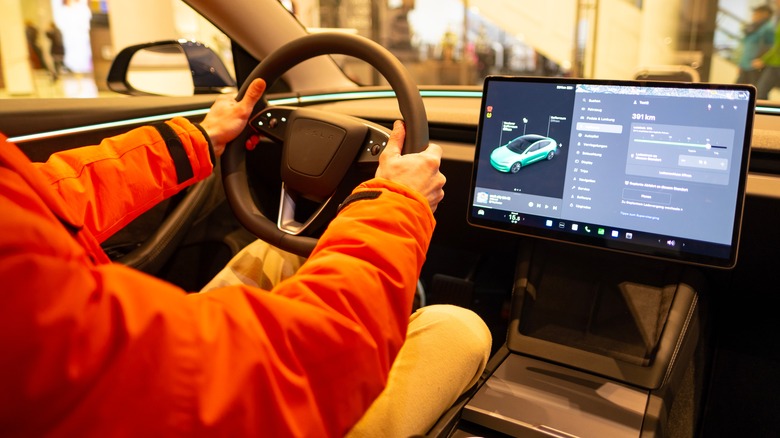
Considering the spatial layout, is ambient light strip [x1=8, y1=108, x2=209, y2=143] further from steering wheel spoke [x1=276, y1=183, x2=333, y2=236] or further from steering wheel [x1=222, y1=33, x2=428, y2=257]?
steering wheel spoke [x1=276, y1=183, x2=333, y2=236]

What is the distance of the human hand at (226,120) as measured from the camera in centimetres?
133

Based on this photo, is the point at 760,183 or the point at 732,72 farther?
the point at 732,72

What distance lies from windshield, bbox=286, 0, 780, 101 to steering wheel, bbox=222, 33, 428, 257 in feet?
12.6

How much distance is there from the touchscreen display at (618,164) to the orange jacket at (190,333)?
54 cm

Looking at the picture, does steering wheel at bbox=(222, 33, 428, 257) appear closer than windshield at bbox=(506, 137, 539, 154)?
Yes

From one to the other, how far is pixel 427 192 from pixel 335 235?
20 cm

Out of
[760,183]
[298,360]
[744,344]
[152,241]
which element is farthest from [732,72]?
[298,360]

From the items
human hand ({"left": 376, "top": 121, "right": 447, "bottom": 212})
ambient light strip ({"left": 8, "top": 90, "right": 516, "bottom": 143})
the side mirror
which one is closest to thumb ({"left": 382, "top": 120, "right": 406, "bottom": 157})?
human hand ({"left": 376, "top": 121, "right": 447, "bottom": 212})

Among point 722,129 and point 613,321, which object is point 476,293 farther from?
point 722,129

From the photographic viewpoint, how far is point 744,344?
70.4 inches

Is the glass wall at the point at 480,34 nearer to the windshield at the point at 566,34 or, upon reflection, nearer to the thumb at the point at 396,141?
the windshield at the point at 566,34

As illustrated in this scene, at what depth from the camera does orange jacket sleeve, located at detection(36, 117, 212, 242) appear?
1171mm

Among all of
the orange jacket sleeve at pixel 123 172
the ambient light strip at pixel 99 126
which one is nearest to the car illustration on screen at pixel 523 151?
the orange jacket sleeve at pixel 123 172

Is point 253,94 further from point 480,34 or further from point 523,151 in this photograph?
point 480,34
